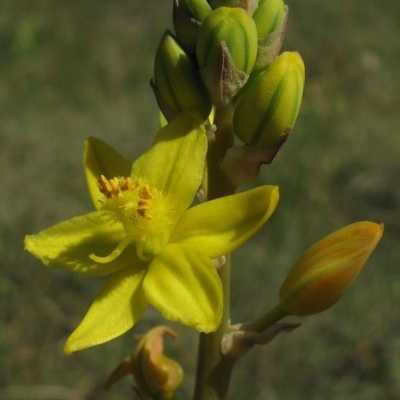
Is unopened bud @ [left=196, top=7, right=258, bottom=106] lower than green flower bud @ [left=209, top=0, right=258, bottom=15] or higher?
lower

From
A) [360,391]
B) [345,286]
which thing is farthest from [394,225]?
[345,286]

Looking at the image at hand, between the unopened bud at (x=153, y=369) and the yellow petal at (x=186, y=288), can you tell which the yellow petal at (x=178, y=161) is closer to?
the yellow petal at (x=186, y=288)

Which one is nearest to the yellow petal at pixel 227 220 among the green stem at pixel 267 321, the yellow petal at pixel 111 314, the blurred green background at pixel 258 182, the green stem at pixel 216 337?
the green stem at pixel 216 337

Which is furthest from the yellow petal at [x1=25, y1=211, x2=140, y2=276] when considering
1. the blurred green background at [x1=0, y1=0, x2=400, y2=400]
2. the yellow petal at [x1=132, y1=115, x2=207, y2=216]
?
the blurred green background at [x1=0, y1=0, x2=400, y2=400]

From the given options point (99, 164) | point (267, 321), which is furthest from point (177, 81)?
point (267, 321)

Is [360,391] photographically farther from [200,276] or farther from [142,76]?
[142,76]

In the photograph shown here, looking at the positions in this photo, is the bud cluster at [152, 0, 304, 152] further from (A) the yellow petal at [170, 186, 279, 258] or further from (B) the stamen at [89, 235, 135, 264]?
(B) the stamen at [89, 235, 135, 264]
